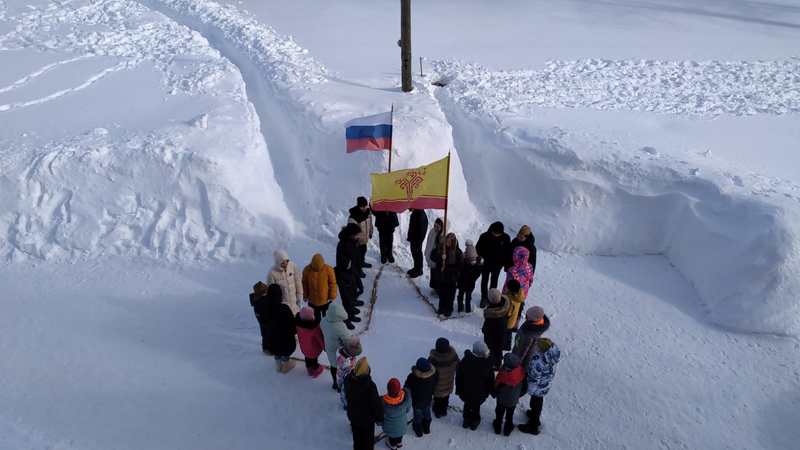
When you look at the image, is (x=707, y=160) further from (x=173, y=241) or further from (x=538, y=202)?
(x=173, y=241)

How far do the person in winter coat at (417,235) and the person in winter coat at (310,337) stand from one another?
2621 millimetres

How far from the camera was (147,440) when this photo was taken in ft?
22.2

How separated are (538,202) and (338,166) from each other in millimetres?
3885

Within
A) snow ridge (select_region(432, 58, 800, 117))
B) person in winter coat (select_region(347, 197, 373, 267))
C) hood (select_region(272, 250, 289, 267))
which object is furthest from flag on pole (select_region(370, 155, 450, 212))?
snow ridge (select_region(432, 58, 800, 117))


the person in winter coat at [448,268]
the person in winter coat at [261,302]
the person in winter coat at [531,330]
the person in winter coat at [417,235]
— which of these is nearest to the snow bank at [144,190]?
the person in winter coat at [417,235]

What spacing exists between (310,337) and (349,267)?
1.53m

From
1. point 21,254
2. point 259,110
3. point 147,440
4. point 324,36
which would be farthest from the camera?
point 324,36

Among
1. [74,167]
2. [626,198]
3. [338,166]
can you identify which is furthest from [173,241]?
[626,198]

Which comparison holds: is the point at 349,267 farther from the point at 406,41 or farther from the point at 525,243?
the point at 406,41

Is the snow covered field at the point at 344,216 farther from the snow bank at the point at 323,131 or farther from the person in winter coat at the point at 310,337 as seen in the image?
the person in winter coat at the point at 310,337

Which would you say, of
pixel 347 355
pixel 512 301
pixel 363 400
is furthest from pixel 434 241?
pixel 363 400

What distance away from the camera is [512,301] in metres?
7.70

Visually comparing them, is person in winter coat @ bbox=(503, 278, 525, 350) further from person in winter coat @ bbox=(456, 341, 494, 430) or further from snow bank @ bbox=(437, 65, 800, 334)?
snow bank @ bbox=(437, 65, 800, 334)

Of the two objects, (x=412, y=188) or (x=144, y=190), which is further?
(x=144, y=190)
